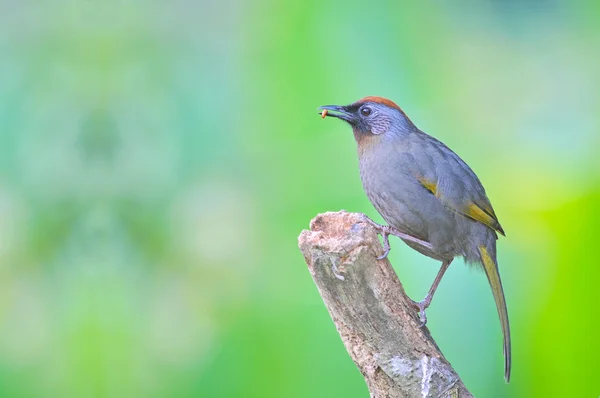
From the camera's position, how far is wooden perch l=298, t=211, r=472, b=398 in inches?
120

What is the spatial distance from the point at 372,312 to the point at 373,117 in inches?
56.9

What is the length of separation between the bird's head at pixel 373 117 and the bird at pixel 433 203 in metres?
0.08

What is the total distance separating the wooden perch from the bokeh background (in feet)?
6.41

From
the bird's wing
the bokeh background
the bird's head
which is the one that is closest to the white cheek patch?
the bird's head

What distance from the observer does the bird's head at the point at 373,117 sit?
13.7 feet

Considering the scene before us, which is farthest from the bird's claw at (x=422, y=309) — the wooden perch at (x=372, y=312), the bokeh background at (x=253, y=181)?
the bokeh background at (x=253, y=181)

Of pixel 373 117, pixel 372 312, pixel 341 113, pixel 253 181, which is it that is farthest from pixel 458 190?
pixel 253 181

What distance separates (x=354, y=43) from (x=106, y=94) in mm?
1841

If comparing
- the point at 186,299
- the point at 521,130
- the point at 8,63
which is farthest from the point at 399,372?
the point at 8,63

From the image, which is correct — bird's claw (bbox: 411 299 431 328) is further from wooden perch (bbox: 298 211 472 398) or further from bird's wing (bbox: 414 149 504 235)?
→ bird's wing (bbox: 414 149 504 235)

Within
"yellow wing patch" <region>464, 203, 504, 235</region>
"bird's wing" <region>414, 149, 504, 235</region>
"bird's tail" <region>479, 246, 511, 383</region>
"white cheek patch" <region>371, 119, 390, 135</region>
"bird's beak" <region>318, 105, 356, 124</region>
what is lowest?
"bird's tail" <region>479, 246, 511, 383</region>

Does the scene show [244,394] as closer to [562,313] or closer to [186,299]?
[186,299]

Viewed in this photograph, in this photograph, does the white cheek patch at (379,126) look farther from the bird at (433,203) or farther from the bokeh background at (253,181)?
the bokeh background at (253,181)

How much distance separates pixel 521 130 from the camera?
5.61m
